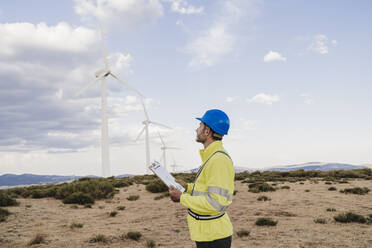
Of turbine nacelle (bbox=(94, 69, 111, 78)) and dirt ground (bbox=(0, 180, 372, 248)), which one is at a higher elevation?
Answer: turbine nacelle (bbox=(94, 69, 111, 78))

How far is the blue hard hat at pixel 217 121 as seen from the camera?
331cm

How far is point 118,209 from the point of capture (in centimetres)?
1521

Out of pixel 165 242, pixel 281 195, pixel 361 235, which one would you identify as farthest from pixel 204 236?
pixel 281 195

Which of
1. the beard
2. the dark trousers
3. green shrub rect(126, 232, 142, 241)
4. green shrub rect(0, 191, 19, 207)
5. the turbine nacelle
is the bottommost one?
green shrub rect(126, 232, 142, 241)

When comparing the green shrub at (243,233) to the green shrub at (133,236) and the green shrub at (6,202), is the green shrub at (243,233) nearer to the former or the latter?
the green shrub at (133,236)

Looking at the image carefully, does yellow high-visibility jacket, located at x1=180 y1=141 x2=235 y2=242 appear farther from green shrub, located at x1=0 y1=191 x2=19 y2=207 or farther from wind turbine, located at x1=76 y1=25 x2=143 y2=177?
wind turbine, located at x1=76 y1=25 x2=143 y2=177

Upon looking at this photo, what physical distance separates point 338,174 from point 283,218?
24467 millimetres

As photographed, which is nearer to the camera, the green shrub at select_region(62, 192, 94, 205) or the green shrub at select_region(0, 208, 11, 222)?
the green shrub at select_region(0, 208, 11, 222)

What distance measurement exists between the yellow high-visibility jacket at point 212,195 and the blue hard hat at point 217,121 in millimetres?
159

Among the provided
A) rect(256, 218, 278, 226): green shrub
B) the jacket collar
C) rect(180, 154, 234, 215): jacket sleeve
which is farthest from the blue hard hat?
rect(256, 218, 278, 226): green shrub

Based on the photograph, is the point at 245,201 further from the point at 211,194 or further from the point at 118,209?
the point at 211,194

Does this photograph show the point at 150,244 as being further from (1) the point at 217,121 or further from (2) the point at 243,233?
(1) the point at 217,121

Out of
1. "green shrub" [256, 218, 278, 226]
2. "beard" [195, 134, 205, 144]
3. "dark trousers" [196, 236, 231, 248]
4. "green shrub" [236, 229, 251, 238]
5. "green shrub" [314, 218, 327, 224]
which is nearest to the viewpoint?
"dark trousers" [196, 236, 231, 248]

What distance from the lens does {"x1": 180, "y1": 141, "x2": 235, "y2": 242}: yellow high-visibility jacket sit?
2.92 m
